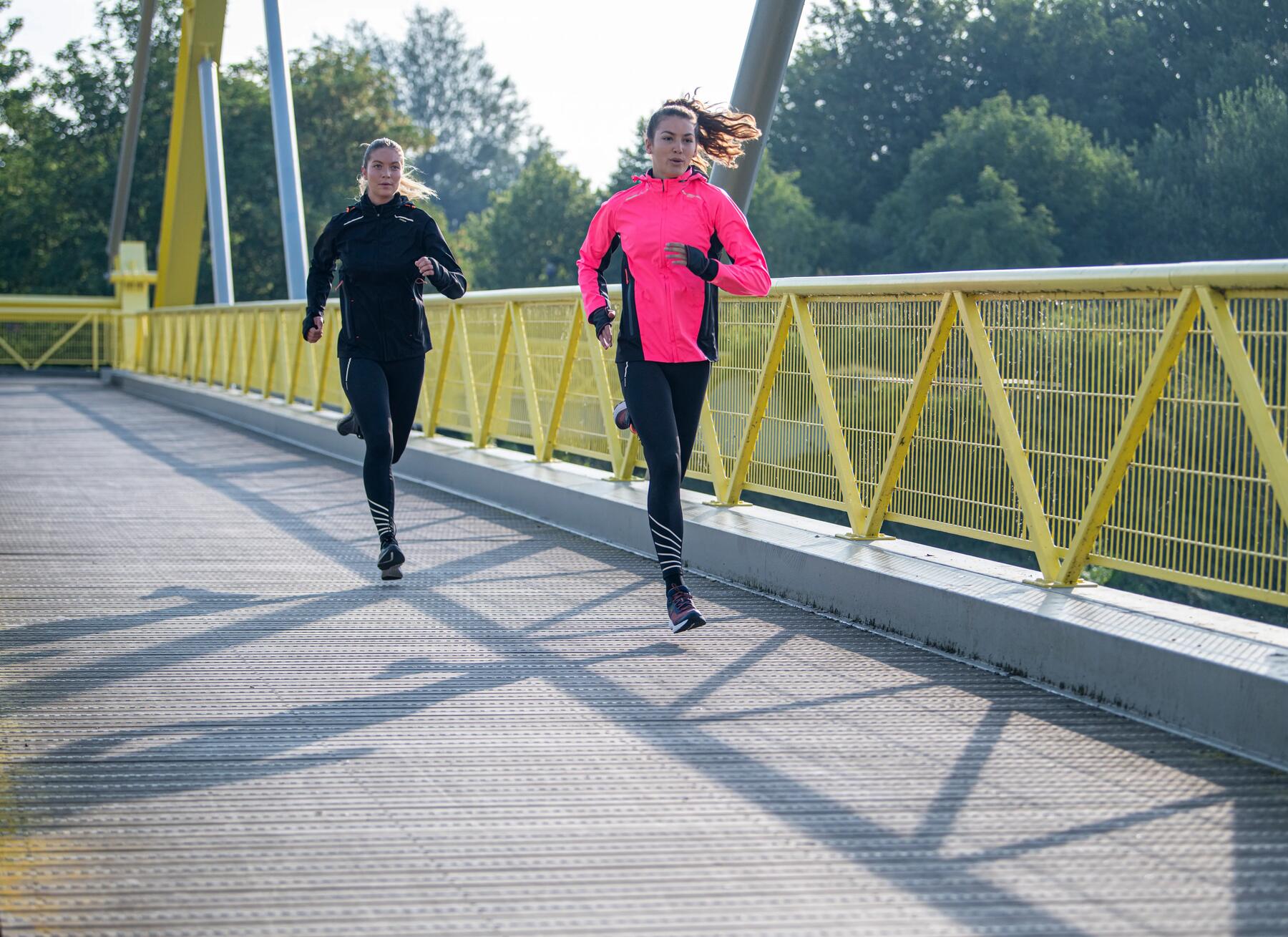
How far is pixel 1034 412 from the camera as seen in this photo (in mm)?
6059

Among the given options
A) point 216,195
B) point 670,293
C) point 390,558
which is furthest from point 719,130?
point 216,195

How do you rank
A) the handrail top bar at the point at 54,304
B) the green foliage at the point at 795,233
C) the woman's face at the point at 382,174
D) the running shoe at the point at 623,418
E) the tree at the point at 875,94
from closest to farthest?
the running shoe at the point at 623,418 → the woman's face at the point at 382,174 → the handrail top bar at the point at 54,304 → the green foliage at the point at 795,233 → the tree at the point at 875,94

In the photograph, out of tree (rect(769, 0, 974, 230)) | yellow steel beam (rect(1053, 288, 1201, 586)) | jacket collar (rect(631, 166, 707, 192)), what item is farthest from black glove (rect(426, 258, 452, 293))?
tree (rect(769, 0, 974, 230))

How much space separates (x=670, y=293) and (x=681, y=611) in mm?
1159

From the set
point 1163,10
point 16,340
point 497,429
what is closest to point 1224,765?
point 497,429

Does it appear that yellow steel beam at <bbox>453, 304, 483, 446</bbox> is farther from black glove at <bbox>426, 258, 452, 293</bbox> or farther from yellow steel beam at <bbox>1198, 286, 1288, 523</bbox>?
yellow steel beam at <bbox>1198, 286, 1288, 523</bbox>

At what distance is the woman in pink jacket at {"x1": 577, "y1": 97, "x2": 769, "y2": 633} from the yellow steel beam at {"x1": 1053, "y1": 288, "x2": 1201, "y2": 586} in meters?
1.36

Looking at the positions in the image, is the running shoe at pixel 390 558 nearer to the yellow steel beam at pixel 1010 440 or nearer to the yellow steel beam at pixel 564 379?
the yellow steel beam at pixel 1010 440

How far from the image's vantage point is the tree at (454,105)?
116 metres

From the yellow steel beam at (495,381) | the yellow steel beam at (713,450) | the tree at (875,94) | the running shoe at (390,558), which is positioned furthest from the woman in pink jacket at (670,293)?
the tree at (875,94)

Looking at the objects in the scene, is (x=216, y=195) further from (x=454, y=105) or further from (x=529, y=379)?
(x=454, y=105)

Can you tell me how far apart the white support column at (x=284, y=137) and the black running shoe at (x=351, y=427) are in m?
12.9

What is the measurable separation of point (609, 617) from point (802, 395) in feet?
5.55

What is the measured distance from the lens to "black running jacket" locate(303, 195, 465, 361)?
7.51 metres
